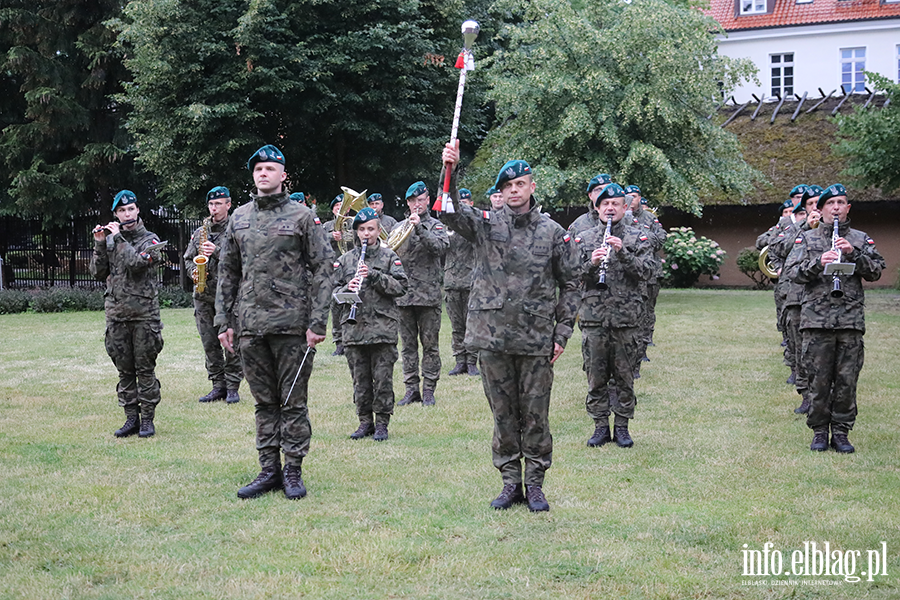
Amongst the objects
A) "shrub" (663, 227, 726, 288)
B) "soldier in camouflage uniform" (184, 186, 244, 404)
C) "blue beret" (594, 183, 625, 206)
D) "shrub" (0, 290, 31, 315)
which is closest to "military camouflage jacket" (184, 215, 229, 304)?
"soldier in camouflage uniform" (184, 186, 244, 404)

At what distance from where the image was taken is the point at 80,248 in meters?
28.5

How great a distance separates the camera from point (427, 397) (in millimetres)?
11102

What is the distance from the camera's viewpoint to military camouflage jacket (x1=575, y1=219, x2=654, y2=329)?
28.4ft

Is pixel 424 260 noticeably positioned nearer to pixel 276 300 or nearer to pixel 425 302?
pixel 425 302

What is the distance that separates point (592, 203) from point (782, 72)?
35.9 m

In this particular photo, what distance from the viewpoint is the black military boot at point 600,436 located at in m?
8.80

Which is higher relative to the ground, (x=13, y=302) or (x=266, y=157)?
(x=266, y=157)

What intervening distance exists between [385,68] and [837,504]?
19.5m

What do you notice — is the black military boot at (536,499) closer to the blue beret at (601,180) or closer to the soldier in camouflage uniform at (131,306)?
the blue beret at (601,180)

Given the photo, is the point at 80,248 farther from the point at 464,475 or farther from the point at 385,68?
the point at 464,475

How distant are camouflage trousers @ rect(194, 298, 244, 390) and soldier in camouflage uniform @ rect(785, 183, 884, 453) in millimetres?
6361

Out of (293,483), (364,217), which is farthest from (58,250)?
(293,483)

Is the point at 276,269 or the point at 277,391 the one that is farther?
the point at 277,391

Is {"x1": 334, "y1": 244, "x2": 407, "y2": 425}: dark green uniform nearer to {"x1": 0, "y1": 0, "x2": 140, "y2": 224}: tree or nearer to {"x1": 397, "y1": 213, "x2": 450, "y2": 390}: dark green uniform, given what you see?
{"x1": 397, "y1": 213, "x2": 450, "y2": 390}: dark green uniform
